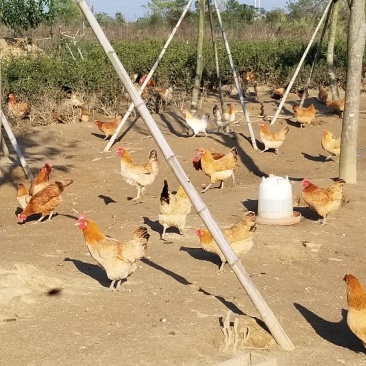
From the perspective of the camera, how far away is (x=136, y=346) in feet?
16.8

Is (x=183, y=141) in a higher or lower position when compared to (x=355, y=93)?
lower

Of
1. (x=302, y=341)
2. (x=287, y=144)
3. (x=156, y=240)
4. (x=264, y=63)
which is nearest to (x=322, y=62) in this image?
(x=264, y=63)

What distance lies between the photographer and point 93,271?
720 centimetres

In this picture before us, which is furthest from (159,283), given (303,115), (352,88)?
(303,115)

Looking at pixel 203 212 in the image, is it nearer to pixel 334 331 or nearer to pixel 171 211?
pixel 334 331

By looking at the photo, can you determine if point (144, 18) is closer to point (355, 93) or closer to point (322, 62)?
point (322, 62)

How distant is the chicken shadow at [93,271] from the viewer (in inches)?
269

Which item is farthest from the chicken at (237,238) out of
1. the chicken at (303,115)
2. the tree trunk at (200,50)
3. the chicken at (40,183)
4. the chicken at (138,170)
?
the chicken at (303,115)

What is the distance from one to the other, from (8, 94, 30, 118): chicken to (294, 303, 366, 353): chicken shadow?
1212 cm

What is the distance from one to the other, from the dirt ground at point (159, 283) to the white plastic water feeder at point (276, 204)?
149 mm

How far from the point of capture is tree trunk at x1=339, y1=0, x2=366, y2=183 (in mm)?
11250

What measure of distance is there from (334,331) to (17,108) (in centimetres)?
1276

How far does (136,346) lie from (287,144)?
10.8 meters

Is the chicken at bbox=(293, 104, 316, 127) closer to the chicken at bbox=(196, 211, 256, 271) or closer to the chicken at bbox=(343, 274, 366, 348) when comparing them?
the chicken at bbox=(196, 211, 256, 271)
